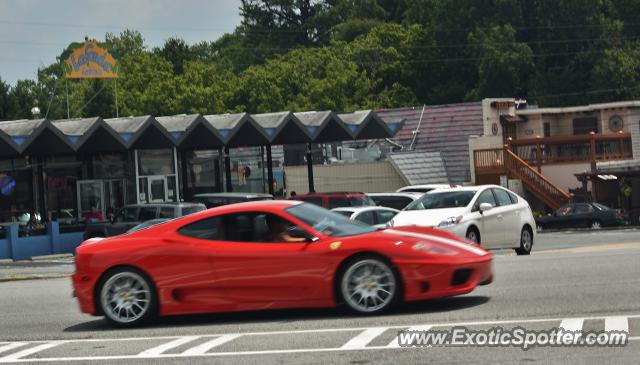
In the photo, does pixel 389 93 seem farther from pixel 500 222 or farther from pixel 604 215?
pixel 500 222

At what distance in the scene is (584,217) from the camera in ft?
158

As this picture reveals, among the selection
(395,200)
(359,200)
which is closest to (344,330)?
(359,200)

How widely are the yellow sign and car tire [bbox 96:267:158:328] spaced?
4111cm

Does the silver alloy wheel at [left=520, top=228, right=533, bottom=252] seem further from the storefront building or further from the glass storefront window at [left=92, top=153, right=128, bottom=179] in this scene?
the glass storefront window at [left=92, top=153, right=128, bottom=179]

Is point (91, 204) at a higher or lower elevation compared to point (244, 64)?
lower

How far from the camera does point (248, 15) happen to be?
111 m

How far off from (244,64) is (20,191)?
6218 cm

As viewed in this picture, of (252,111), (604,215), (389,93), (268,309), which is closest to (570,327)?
(268,309)

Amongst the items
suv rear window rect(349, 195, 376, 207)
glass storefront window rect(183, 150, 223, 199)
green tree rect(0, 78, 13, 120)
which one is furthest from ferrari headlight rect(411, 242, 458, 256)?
green tree rect(0, 78, 13, 120)

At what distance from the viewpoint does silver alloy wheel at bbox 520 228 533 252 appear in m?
22.8

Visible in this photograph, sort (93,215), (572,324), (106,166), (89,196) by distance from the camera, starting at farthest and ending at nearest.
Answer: (106,166)
(89,196)
(93,215)
(572,324)

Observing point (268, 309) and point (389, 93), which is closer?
point (268, 309)

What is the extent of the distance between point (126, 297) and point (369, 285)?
2.79 metres

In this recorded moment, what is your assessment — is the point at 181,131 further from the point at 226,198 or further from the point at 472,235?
the point at 472,235
